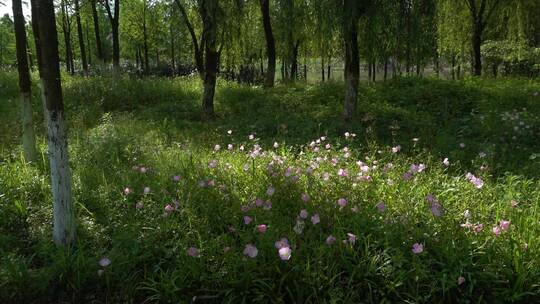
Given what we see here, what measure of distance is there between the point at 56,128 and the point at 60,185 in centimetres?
48

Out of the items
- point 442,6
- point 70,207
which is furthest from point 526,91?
point 70,207

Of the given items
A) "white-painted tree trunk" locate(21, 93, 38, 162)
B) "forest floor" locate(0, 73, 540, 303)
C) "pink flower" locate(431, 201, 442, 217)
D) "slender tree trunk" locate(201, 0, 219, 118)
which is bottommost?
"forest floor" locate(0, 73, 540, 303)

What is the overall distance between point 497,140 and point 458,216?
4.92 meters

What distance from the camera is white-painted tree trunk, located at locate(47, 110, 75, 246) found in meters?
3.24

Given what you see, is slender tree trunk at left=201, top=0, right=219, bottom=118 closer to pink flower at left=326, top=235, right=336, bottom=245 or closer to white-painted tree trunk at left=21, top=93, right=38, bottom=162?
white-painted tree trunk at left=21, top=93, right=38, bottom=162

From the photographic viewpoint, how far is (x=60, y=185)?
10.8 feet

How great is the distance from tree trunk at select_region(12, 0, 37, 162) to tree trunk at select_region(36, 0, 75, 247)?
2.93 metres

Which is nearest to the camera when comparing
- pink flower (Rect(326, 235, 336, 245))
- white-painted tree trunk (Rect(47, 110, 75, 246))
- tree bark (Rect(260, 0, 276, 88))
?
pink flower (Rect(326, 235, 336, 245))

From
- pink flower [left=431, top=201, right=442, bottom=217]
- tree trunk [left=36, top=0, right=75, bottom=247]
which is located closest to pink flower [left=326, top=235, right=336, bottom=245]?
pink flower [left=431, top=201, right=442, bottom=217]

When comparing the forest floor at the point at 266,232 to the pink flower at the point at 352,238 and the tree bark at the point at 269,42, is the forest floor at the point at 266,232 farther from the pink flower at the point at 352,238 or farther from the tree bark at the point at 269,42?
the tree bark at the point at 269,42

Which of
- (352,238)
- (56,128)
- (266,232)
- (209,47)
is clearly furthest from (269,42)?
(352,238)

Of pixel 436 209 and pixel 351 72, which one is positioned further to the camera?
pixel 351 72

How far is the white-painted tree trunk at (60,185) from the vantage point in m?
3.24

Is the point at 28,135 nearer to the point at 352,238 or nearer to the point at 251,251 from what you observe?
the point at 251,251
